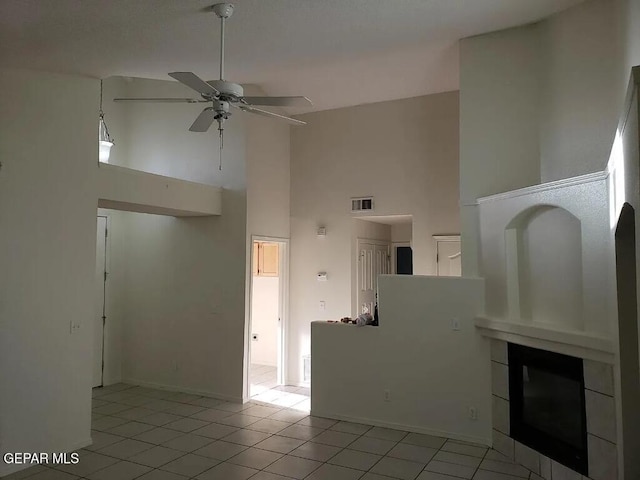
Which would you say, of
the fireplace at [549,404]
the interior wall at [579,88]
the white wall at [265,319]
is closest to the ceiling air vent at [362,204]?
the white wall at [265,319]

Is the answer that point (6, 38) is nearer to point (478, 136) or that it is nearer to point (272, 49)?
point (272, 49)

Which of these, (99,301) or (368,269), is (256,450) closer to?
(368,269)

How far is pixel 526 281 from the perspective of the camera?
4.36m

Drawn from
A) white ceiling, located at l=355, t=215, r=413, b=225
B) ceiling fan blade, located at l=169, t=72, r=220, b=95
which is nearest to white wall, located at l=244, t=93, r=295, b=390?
white ceiling, located at l=355, t=215, r=413, b=225

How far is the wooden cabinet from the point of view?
845 cm

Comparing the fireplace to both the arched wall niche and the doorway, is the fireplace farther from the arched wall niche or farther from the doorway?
the doorway

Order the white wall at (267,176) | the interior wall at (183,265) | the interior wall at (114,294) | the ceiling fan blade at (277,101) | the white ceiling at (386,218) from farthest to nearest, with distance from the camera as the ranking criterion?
1. the interior wall at (114,294)
2. the white ceiling at (386,218)
3. the white wall at (267,176)
4. the interior wall at (183,265)
5. the ceiling fan blade at (277,101)

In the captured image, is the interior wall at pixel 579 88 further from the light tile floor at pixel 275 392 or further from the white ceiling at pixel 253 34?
the light tile floor at pixel 275 392

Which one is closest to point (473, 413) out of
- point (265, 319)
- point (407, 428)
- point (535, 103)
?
point (407, 428)

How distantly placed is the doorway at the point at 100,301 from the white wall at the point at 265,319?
2.52 metres

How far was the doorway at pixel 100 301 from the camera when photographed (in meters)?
6.83

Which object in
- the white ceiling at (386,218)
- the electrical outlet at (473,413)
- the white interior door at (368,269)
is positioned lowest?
the electrical outlet at (473,413)

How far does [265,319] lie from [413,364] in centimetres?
401

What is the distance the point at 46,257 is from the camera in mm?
4266
